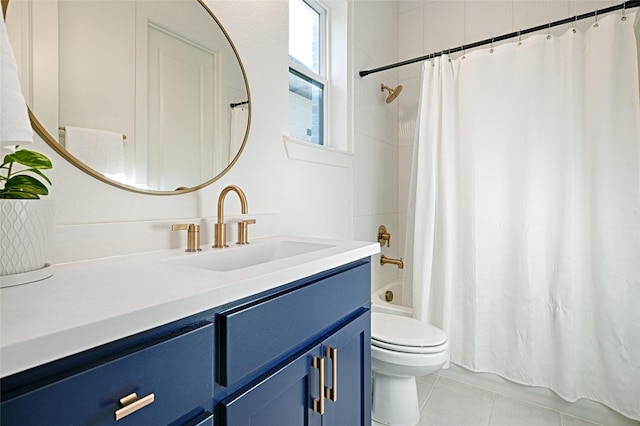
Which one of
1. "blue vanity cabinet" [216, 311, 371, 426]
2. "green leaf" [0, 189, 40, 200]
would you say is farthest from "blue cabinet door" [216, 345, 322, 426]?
"green leaf" [0, 189, 40, 200]

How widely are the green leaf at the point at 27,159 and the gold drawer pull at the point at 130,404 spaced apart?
1.59ft

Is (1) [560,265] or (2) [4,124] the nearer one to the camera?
(2) [4,124]

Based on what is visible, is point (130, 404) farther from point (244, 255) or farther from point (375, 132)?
point (375, 132)

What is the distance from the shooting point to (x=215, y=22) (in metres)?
1.20

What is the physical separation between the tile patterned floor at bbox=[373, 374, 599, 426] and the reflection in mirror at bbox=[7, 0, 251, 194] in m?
1.48

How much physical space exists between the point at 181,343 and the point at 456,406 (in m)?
1.73

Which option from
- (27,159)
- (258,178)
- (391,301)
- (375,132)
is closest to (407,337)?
(391,301)

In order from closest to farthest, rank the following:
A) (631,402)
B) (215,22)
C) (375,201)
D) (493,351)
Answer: (215,22), (631,402), (493,351), (375,201)

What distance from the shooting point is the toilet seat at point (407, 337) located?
4.80 feet

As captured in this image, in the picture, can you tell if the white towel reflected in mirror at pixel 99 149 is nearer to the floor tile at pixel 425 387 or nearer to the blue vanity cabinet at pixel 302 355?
the blue vanity cabinet at pixel 302 355

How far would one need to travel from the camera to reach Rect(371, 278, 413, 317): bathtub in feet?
6.66

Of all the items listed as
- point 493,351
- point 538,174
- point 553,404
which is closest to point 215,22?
point 538,174

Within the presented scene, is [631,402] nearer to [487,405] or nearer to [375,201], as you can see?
[487,405]

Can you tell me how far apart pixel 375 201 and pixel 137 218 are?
1.63m
